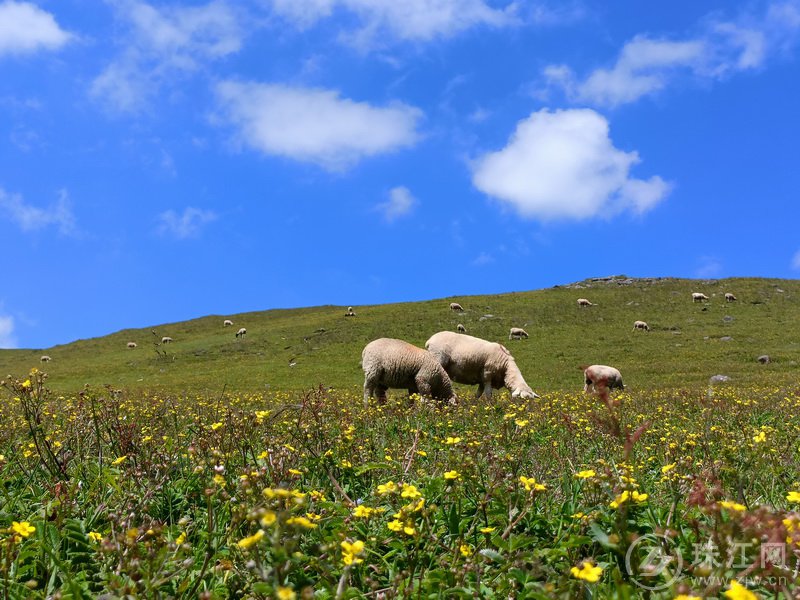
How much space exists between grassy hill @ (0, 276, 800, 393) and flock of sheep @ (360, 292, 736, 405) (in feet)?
18.0

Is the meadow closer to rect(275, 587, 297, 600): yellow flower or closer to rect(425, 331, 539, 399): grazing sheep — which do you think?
rect(275, 587, 297, 600): yellow flower

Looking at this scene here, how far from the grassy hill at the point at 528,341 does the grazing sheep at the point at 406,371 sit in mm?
11717

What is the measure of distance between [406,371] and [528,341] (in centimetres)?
2804

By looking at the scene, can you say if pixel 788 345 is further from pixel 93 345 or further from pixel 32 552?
pixel 93 345

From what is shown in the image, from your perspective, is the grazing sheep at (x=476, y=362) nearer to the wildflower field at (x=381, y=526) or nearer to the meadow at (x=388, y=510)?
the meadow at (x=388, y=510)

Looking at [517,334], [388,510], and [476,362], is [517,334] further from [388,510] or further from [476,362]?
[388,510]

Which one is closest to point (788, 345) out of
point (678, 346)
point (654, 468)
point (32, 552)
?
point (678, 346)

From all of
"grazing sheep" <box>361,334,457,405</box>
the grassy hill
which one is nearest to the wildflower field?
"grazing sheep" <box>361,334,457,405</box>

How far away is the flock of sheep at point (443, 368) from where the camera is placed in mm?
19656

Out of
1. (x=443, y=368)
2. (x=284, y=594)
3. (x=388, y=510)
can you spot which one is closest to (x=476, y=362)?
(x=443, y=368)

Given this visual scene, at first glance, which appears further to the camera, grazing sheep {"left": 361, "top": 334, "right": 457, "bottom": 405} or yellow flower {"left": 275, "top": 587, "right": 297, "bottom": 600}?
grazing sheep {"left": 361, "top": 334, "right": 457, "bottom": 405}

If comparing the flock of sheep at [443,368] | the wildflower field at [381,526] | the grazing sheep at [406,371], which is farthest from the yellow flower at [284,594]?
the grazing sheep at [406,371]

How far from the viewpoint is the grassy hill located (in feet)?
116

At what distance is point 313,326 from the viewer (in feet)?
192
